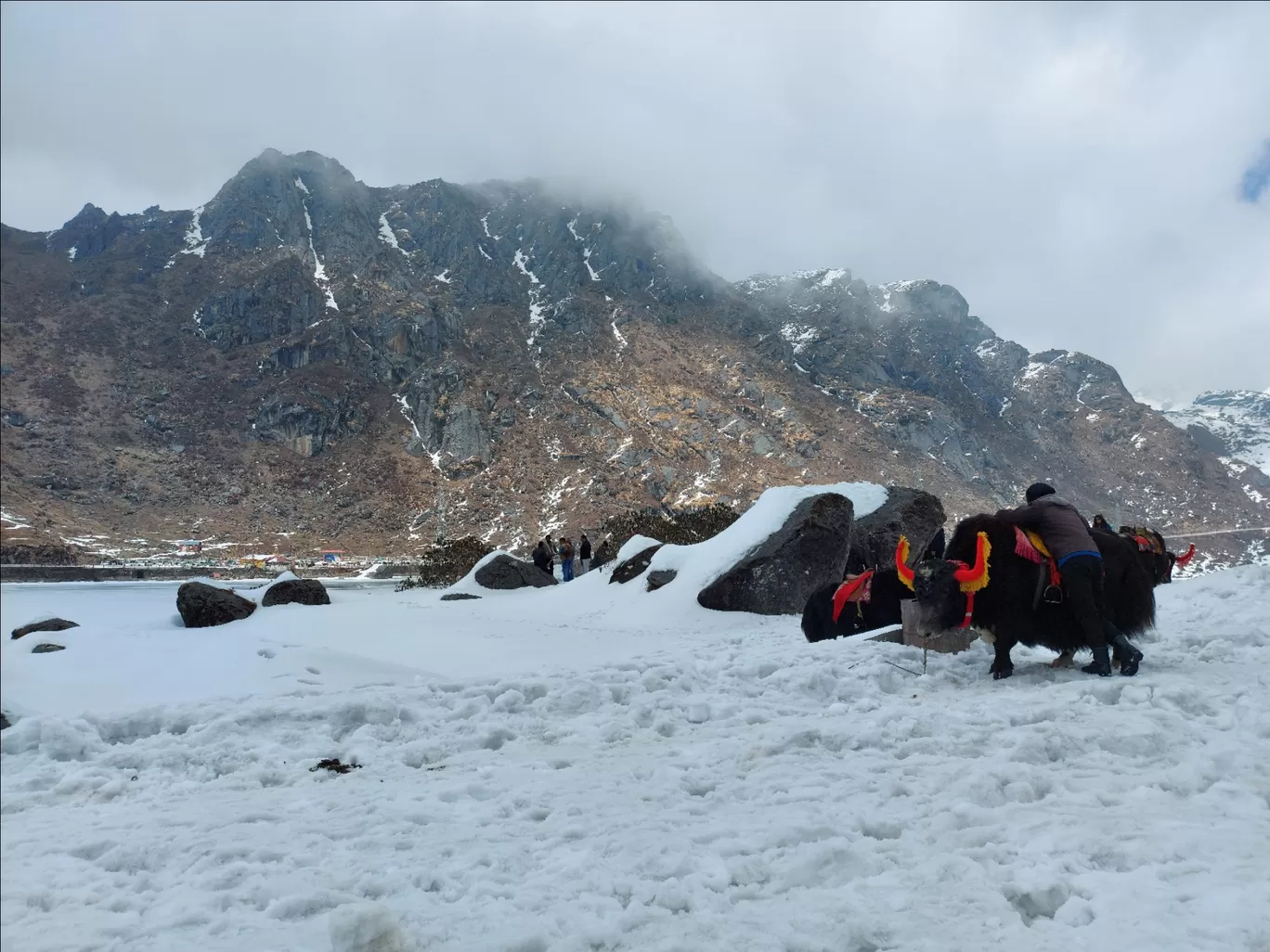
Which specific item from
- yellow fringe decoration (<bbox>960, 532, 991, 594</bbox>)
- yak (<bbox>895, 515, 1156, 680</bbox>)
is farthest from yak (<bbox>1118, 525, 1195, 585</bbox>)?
yellow fringe decoration (<bbox>960, 532, 991, 594</bbox>)

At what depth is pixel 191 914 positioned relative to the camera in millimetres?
2301

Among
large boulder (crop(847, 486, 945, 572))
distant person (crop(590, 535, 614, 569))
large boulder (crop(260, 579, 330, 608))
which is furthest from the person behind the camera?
distant person (crop(590, 535, 614, 569))

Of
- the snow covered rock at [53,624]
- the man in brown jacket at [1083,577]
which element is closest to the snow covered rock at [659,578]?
the man in brown jacket at [1083,577]

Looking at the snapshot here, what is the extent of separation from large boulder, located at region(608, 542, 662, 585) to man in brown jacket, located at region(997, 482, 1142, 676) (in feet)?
35.2

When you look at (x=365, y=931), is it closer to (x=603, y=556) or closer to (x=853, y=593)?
(x=853, y=593)

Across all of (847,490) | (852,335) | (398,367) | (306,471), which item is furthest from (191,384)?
(852,335)

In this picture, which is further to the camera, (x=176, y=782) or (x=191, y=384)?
(x=191, y=384)

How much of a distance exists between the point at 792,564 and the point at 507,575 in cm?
976

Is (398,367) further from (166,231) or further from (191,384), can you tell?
(166,231)

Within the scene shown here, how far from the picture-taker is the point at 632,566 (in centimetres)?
1642

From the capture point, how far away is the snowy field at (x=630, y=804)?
226 cm

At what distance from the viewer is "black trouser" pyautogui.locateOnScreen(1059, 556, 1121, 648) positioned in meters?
5.34

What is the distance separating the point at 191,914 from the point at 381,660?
4572mm

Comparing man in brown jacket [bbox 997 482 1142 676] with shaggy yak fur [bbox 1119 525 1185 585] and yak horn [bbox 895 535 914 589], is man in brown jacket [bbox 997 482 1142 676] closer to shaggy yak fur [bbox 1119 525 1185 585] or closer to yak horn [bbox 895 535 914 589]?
yak horn [bbox 895 535 914 589]
